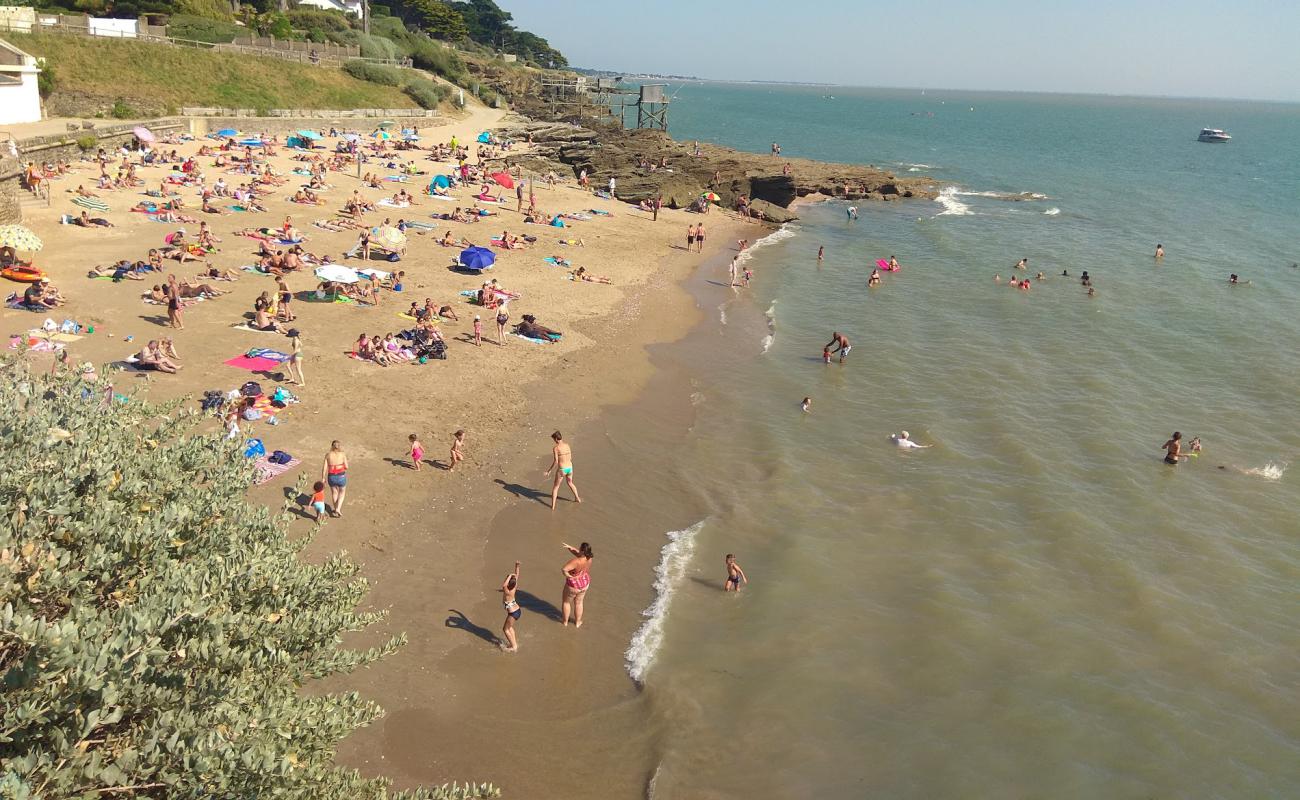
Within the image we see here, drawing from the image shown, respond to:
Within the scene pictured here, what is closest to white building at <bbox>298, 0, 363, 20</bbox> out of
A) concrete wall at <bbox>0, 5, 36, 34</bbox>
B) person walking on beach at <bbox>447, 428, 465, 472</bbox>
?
concrete wall at <bbox>0, 5, 36, 34</bbox>

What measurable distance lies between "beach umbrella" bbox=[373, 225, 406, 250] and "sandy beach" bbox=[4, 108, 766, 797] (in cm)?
105

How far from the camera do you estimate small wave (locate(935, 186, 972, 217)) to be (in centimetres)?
5269

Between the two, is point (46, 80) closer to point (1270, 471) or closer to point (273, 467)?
point (273, 467)

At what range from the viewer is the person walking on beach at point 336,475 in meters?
13.5

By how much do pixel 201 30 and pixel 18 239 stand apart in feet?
152

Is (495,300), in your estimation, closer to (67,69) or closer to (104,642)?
(104,642)

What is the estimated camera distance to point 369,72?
225 ft

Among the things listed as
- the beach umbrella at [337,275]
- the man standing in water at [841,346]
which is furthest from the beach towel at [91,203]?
the man standing in water at [841,346]

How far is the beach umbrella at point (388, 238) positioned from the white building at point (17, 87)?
26.7 m

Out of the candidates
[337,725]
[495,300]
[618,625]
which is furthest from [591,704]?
[495,300]

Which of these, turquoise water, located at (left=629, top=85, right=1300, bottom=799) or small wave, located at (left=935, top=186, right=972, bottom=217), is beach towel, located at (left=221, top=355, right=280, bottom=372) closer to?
turquoise water, located at (left=629, top=85, right=1300, bottom=799)

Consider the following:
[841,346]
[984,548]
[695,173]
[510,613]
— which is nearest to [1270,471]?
[984,548]

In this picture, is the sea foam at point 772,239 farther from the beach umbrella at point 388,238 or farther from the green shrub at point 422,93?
the green shrub at point 422,93

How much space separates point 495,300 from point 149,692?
818 inches
